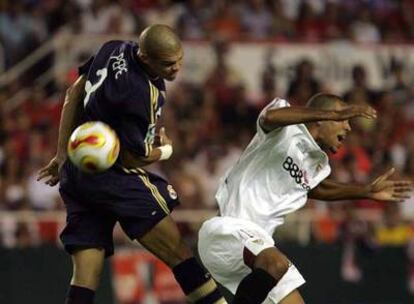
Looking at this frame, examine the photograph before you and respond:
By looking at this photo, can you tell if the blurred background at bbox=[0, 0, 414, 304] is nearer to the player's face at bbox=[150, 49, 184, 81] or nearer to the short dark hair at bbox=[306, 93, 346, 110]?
the short dark hair at bbox=[306, 93, 346, 110]

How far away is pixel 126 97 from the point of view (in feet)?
26.8

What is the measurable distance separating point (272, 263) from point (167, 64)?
1327mm

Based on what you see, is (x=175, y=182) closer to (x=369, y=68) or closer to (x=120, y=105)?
(x=369, y=68)

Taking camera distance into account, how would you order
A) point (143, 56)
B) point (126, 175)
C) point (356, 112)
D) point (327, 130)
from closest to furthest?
point (356, 112)
point (143, 56)
point (126, 175)
point (327, 130)

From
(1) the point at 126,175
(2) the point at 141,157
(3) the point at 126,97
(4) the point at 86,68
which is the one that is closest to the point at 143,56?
(3) the point at 126,97

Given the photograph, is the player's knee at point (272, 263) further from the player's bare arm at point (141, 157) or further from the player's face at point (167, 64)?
the player's face at point (167, 64)

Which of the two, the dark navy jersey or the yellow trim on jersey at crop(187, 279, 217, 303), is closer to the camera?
the dark navy jersey

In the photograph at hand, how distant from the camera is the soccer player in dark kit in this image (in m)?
8.17

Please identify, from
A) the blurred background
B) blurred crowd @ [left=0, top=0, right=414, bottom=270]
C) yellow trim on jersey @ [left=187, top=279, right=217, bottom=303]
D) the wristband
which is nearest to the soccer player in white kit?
yellow trim on jersey @ [left=187, top=279, right=217, bottom=303]

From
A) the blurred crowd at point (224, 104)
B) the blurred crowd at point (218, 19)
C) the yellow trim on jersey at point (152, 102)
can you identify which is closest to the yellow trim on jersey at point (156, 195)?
the yellow trim on jersey at point (152, 102)

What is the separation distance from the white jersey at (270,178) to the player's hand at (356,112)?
21.9 inches

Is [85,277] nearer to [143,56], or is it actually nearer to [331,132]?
[143,56]

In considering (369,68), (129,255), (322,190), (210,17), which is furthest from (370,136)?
(322,190)

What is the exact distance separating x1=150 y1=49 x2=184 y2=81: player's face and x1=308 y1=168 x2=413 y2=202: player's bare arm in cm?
132
